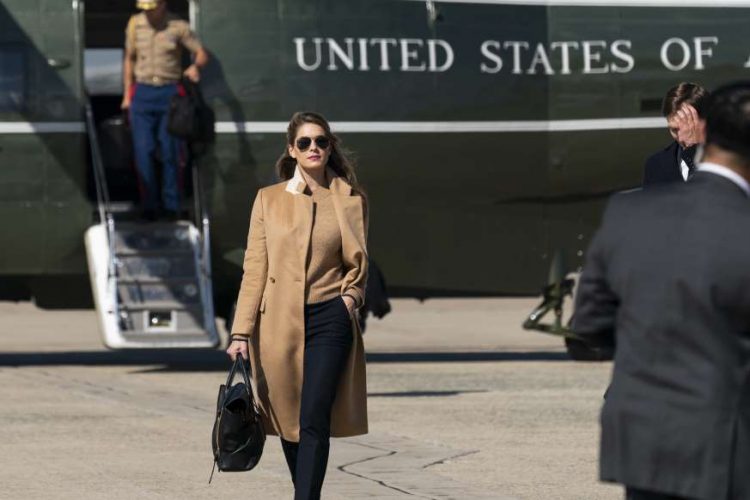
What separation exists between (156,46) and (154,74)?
0.24 meters

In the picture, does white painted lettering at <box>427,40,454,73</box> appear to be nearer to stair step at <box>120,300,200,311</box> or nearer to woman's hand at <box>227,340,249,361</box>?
stair step at <box>120,300,200,311</box>

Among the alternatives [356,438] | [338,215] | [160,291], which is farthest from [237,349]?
[160,291]

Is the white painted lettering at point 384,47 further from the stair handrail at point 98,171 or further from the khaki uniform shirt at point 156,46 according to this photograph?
the stair handrail at point 98,171

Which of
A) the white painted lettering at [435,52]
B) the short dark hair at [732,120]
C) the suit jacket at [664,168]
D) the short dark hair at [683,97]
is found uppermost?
the short dark hair at [732,120]

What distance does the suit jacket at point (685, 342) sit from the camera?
4.75 metres

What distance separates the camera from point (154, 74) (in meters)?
16.2

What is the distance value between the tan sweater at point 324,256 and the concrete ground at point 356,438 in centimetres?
148

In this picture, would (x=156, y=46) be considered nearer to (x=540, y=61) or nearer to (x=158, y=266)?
(x=158, y=266)

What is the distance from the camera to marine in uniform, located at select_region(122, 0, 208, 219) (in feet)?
53.0

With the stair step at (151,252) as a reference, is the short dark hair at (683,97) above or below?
above

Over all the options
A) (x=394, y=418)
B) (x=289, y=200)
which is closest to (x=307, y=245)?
(x=289, y=200)

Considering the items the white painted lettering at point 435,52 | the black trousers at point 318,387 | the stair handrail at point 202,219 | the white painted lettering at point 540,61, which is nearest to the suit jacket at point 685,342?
the black trousers at point 318,387

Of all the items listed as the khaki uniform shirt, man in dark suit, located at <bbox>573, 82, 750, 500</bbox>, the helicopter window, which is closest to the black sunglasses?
man in dark suit, located at <bbox>573, 82, 750, 500</bbox>

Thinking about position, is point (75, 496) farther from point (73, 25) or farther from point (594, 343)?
point (73, 25)
